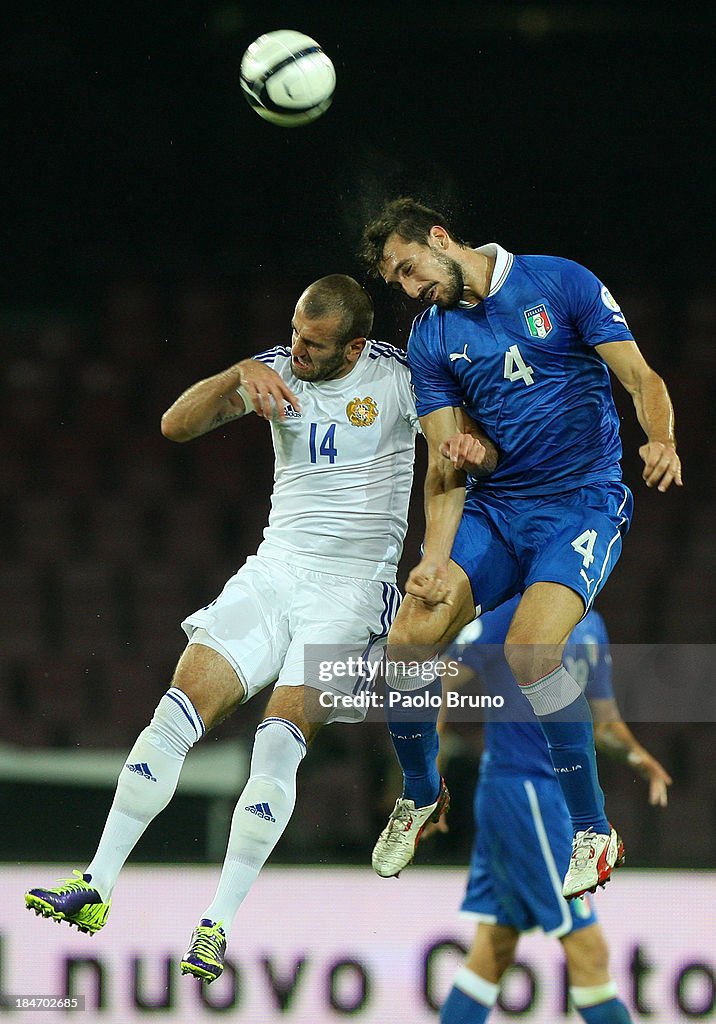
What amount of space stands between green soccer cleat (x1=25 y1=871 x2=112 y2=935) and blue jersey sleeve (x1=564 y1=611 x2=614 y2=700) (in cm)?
200

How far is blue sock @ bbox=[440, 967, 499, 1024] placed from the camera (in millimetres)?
4672

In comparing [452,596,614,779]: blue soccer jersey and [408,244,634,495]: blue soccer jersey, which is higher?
[408,244,634,495]: blue soccer jersey

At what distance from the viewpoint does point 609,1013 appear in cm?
465

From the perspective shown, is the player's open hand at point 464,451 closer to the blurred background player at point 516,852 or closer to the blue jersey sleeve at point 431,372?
the blue jersey sleeve at point 431,372

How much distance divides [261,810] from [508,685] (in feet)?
5.33

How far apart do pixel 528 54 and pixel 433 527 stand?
10.7 feet

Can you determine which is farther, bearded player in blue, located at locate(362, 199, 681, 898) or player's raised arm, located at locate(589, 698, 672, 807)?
player's raised arm, located at locate(589, 698, 672, 807)

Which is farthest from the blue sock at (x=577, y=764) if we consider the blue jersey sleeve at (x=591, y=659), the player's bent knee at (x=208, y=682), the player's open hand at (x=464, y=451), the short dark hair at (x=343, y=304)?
the blue jersey sleeve at (x=591, y=659)

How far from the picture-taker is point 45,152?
18.9ft

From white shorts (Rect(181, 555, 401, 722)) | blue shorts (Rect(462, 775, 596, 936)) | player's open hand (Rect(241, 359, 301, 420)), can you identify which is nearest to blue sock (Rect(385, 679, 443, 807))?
white shorts (Rect(181, 555, 401, 722))

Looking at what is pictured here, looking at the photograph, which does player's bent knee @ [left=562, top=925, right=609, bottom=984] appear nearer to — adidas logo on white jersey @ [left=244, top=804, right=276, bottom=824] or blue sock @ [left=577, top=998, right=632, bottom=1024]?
blue sock @ [left=577, top=998, right=632, bottom=1024]

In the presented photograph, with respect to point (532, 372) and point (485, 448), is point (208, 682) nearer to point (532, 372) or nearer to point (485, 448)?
point (485, 448)

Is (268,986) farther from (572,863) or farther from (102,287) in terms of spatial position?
(102,287)

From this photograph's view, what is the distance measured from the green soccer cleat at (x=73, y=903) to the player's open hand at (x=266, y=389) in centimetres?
126
